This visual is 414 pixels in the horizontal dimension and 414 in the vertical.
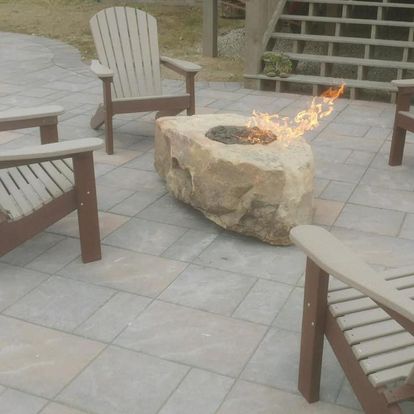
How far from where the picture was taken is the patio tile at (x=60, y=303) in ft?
9.24

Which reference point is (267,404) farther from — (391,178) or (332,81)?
(332,81)

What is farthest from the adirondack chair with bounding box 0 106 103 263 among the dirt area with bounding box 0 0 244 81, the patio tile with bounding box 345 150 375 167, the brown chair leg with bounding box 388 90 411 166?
the dirt area with bounding box 0 0 244 81

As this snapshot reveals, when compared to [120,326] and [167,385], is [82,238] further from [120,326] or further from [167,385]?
[167,385]

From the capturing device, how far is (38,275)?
10.4 ft

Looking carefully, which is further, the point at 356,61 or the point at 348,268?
the point at 356,61

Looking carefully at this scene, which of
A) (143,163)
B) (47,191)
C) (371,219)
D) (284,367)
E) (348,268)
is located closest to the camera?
(348,268)

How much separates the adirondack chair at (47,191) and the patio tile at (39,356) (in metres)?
0.47

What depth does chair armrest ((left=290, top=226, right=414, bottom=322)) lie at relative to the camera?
1.63 meters

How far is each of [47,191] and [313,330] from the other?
1.59 m

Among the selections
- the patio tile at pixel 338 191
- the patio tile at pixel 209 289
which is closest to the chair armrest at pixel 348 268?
the patio tile at pixel 209 289

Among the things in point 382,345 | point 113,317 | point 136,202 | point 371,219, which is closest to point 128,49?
point 136,202

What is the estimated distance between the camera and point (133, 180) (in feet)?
14.5

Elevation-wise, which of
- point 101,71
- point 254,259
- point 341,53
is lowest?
point 254,259

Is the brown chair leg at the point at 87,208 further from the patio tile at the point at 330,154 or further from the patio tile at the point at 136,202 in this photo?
the patio tile at the point at 330,154
